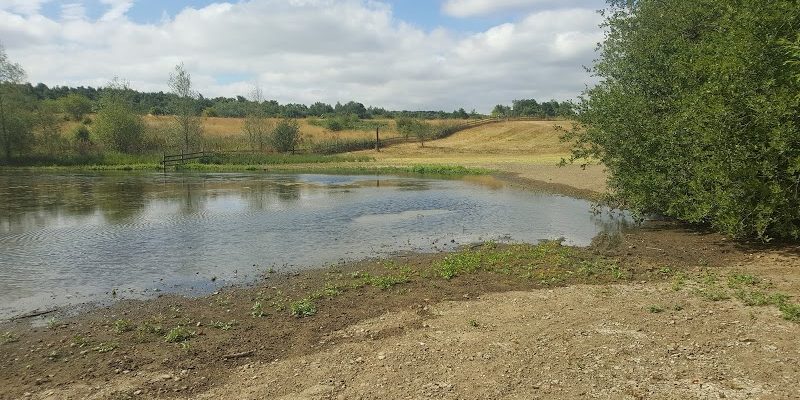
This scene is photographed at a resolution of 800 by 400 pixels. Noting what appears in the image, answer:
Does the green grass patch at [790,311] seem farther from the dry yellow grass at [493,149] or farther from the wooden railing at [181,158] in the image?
the wooden railing at [181,158]

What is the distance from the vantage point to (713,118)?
1145cm

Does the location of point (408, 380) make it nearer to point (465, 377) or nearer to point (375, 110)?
point (465, 377)

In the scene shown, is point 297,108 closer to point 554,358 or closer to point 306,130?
point 306,130

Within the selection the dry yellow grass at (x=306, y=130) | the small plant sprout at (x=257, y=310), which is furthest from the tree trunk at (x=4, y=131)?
the small plant sprout at (x=257, y=310)

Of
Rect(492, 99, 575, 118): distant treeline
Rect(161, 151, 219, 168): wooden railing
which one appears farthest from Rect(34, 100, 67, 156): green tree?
Rect(492, 99, 575, 118): distant treeline

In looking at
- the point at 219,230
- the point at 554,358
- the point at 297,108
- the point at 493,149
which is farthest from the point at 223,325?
the point at 297,108

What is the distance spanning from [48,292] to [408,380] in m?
7.85

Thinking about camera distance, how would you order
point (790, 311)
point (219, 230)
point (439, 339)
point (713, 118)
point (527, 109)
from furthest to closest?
1. point (527, 109)
2. point (219, 230)
3. point (713, 118)
4. point (790, 311)
5. point (439, 339)

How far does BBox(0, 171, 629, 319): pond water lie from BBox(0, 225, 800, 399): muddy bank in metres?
2.05

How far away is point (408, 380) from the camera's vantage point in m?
5.57

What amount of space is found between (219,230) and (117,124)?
160 ft

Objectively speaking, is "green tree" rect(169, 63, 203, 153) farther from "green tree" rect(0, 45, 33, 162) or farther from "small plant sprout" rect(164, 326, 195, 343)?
"small plant sprout" rect(164, 326, 195, 343)

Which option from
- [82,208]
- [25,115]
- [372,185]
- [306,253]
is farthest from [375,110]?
[306,253]

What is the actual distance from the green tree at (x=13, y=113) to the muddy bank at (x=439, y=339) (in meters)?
51.2
